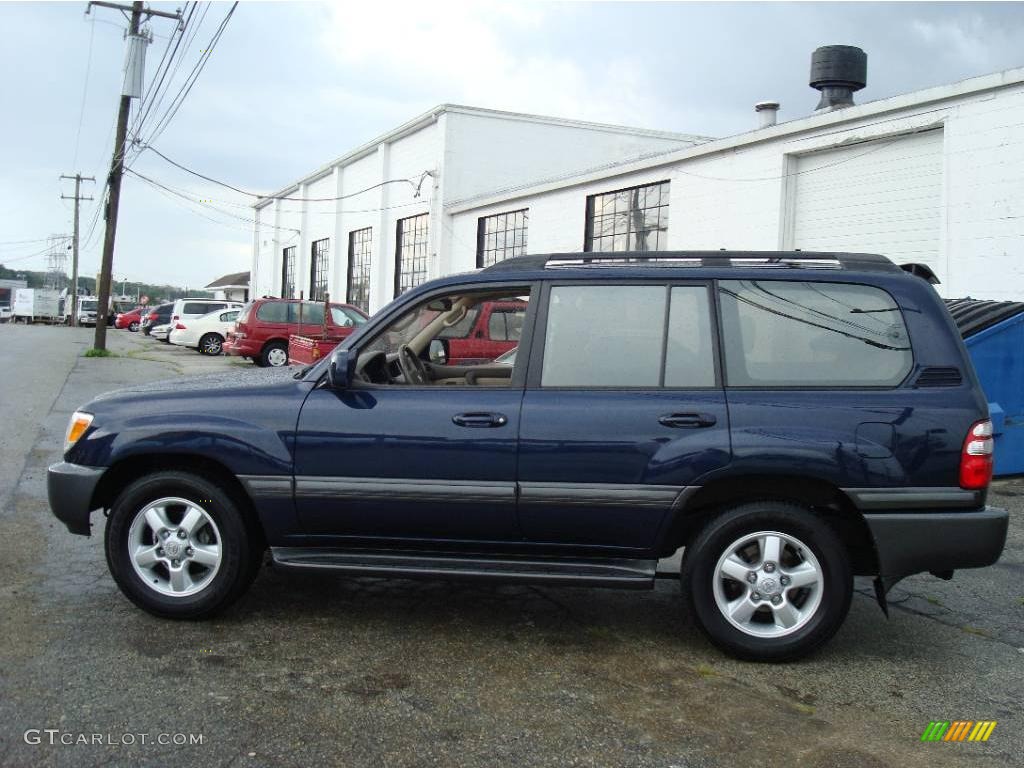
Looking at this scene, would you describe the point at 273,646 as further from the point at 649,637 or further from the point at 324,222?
the point at 324,222

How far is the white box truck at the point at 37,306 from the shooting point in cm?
6538

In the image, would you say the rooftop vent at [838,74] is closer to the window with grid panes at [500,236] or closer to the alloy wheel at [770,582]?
the window with grid panes at [500,236]

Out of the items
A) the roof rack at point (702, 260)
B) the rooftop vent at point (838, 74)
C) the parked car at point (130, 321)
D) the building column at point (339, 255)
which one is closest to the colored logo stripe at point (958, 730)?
the roof rack at point (702, 260)

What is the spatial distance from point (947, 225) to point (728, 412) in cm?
877

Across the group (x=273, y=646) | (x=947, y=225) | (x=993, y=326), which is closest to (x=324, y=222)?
(x=947, y=225)

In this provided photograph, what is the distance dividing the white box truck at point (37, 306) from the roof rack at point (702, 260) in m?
69.1

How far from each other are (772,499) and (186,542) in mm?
2800

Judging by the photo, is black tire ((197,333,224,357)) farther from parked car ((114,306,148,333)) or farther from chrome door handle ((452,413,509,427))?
parked car ((114,306,148,333))

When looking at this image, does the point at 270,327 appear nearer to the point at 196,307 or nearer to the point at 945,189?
the point at 196,307

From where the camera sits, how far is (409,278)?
2861cm

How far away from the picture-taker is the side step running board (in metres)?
4.28

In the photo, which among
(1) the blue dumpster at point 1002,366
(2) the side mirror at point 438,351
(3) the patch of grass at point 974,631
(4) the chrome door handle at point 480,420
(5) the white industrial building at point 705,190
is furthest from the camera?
(5) the white industrial building at point 705,190

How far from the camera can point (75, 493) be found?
4621 mm

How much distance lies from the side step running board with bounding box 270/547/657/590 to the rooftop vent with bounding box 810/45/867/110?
13.2m
